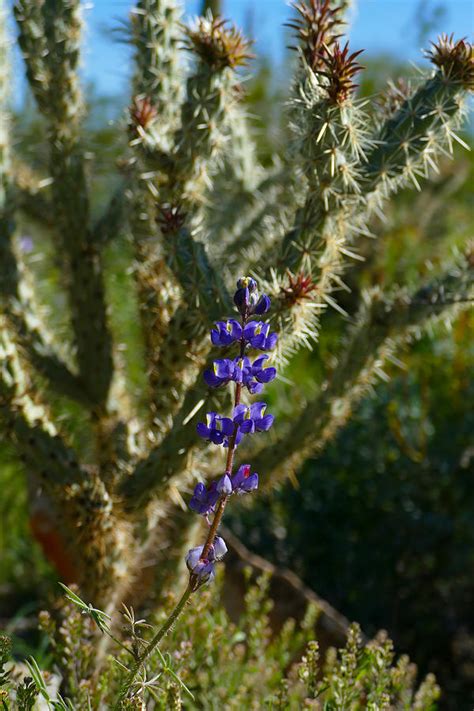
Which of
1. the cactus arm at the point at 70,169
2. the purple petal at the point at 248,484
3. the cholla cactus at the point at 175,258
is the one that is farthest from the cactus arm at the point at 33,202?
the purple petal at the point at 248,484

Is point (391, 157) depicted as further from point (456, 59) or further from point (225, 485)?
point (225, 485)

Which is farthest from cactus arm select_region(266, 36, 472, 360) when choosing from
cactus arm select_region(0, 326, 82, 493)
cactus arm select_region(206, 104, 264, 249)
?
cactus arm select_region(206, 104, 264, 249)

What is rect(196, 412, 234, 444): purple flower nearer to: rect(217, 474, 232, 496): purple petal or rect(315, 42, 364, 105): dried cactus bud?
rect(217, 474, 232, 496): purple petal

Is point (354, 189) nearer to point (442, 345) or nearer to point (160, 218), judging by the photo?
point (160, 218)

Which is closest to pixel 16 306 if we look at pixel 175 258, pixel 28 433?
pixel 28 433

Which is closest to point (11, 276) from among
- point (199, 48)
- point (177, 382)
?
point (177, 382)

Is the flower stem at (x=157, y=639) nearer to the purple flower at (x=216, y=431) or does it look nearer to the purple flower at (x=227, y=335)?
the purple flower at (x=216, y=431)
